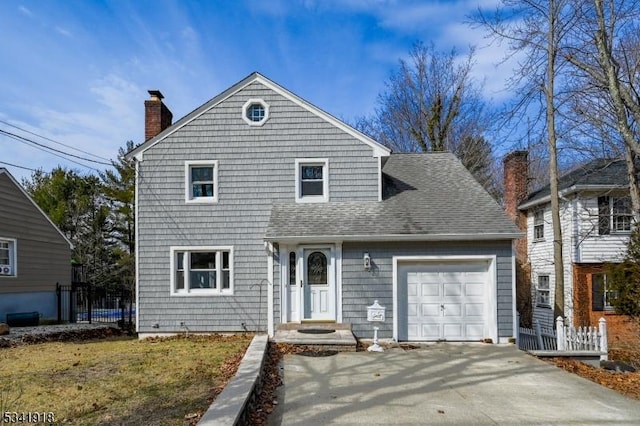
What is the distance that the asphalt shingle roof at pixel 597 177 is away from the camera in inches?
612

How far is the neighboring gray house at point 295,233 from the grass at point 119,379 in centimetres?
162

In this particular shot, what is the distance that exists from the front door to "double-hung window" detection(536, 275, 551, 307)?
34.3 ft

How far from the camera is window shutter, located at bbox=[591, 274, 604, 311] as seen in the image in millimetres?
15320

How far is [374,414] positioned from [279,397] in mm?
1519

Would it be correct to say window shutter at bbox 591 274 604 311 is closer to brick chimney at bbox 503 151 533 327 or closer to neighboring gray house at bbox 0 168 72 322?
brick chimney at bbox 503 151 533 327

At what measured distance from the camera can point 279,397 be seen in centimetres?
646

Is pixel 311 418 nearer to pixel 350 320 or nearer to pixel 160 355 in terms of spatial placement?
pixel 160 355

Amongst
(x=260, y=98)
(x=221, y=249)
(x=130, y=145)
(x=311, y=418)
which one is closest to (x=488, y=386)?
(x=311, y=418)

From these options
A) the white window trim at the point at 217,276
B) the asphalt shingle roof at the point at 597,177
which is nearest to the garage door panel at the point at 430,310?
the white window trim at the point at 217,276

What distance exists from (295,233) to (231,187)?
8.87ft

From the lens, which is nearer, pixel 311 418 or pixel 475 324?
pixel 311 418

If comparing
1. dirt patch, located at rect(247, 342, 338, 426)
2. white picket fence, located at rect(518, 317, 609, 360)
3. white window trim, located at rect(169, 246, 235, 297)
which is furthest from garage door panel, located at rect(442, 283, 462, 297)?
white window trim, located at rect(169, 246, 235, 297)

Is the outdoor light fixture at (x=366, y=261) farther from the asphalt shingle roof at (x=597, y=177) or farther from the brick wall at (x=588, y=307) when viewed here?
the asphalt shingle roof at (x=597, y=177)

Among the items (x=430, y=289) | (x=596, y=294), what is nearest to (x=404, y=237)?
(x=430, y=289)
